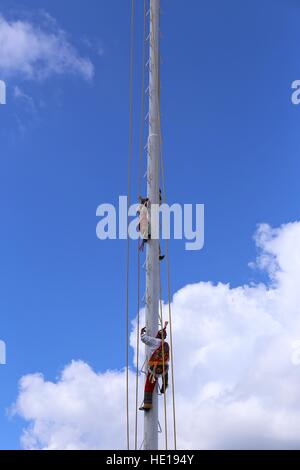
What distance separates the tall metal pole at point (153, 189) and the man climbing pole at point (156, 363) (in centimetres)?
17

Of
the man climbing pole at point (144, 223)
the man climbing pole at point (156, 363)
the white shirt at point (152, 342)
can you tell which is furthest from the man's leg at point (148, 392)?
the man climbing pole at point (144, 223)

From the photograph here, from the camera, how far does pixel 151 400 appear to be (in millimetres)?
19375

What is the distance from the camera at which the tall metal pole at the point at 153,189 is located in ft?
62.7

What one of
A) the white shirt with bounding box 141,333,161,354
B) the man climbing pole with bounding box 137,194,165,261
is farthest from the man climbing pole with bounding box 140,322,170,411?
the man climbing pole with bounding box 137,194,165,261

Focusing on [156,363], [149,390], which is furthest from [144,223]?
[149,390]

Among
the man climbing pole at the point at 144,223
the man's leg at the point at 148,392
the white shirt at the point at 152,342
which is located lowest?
the man's leg at the point at 148,392

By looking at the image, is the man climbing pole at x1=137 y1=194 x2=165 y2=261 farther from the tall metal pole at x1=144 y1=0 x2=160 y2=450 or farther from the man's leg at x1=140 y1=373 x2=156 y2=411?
the man's leg at x1=140 y1=373 x2=156 y2=411

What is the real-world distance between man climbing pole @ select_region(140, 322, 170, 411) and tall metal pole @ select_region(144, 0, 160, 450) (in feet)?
0.56

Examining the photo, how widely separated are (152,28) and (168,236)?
22.1ft

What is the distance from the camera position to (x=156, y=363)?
19.5m

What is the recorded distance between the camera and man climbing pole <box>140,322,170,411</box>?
1934 cm

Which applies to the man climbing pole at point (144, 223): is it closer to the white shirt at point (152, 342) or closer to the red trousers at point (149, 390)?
the white shirt at point (152, 342)

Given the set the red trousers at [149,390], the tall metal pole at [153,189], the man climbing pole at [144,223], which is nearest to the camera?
the tall metal pole at [153,189]
